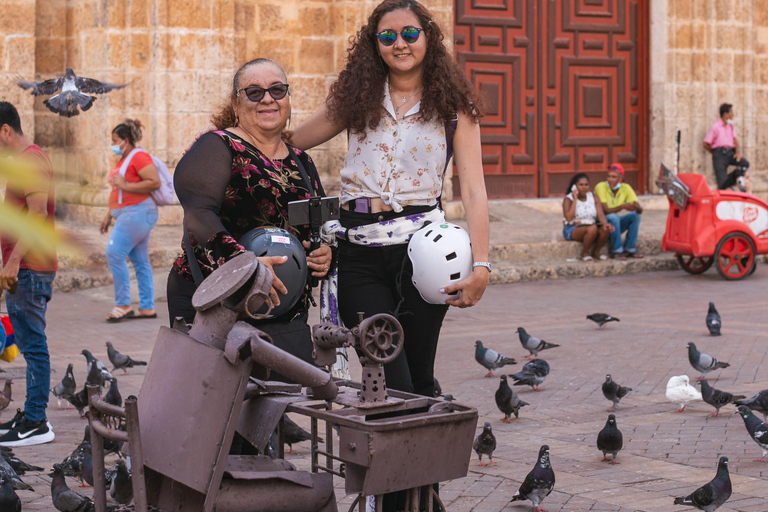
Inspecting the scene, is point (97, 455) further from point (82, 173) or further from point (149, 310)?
point (149, 310)

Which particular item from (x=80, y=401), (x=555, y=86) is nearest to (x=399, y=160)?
(x=80, y=401)

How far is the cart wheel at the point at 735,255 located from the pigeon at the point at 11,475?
32.9 feet

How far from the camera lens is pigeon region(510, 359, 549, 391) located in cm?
708

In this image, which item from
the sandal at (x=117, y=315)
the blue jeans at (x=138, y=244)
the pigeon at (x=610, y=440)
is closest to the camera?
the pigeon at (x=610, y=440)

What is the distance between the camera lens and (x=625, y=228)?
14.1 m

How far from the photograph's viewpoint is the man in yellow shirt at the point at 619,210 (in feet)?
45.3

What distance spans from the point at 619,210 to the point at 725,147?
3.92 metres

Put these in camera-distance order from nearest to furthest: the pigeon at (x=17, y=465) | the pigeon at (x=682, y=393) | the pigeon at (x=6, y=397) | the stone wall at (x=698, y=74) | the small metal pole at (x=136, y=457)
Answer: the small metal pole at (x=136, y=457) < the pigeon at (x=17, y=465) < the pigeon at (x=6, y=397) < the pigeon at (x=682, y=393) < the stone wall at (x=698, y=74)

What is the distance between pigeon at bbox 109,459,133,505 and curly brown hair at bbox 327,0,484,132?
162 centimetres

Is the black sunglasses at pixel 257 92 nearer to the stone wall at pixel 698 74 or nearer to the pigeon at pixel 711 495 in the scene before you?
the pigeon at pixel 711 495

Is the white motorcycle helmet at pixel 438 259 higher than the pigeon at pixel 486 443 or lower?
higher

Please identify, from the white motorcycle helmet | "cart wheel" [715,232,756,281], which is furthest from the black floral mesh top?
"cart wheel" [715,232,756,281]

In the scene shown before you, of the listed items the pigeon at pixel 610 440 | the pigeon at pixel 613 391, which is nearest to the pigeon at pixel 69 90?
the pigeon at pixel 613 391

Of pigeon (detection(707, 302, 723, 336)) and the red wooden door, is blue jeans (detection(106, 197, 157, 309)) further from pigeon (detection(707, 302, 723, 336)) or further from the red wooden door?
the red wooden door
